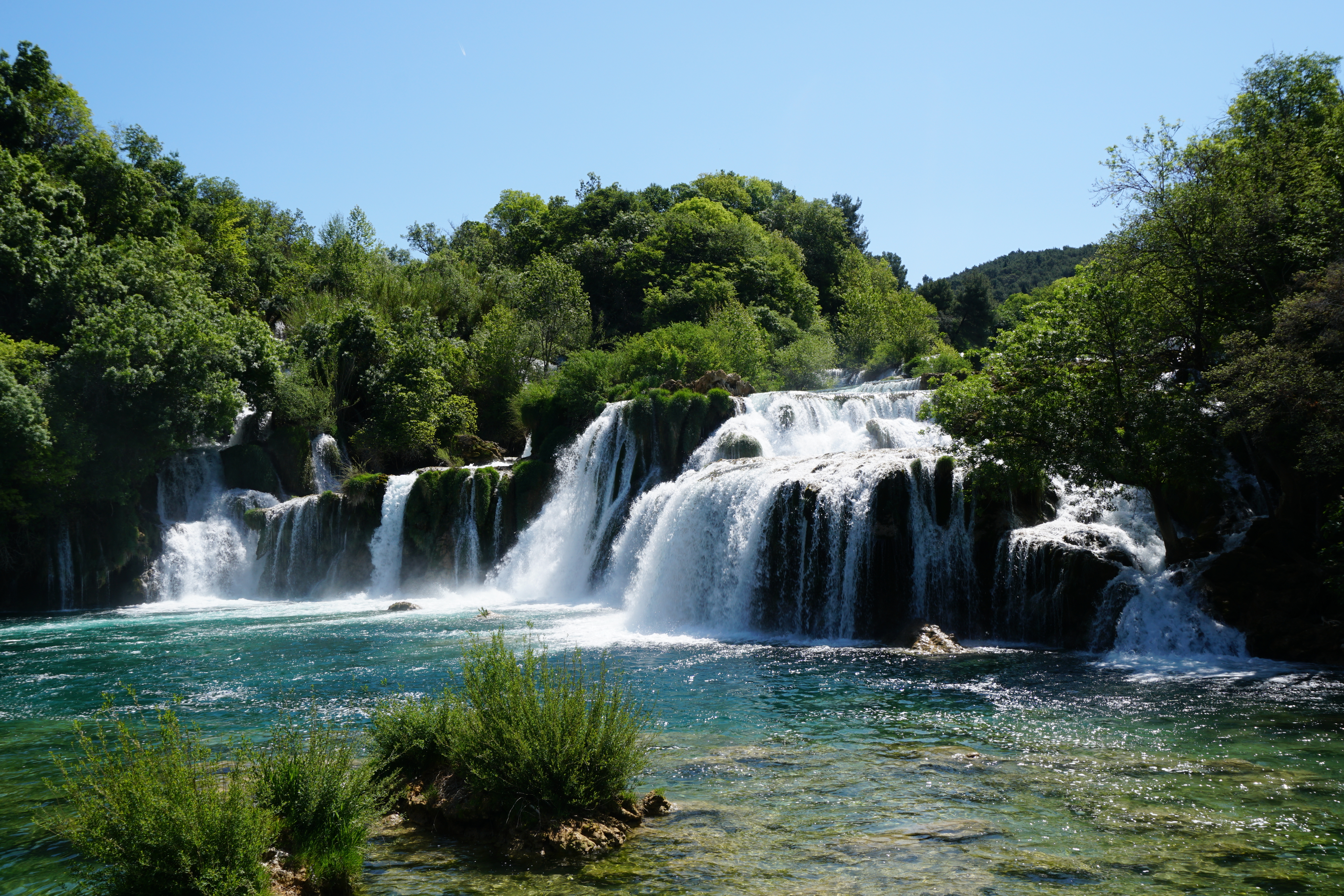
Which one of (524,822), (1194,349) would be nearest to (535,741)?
(524,822)

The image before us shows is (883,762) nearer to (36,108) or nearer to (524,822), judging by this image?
(524,822)

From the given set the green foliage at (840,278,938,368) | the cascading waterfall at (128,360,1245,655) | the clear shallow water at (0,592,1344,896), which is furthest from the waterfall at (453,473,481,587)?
the green foliage at (840,278,938,368)

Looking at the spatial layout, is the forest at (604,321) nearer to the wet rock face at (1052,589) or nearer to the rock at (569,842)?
the wet rock face at (1052,589)

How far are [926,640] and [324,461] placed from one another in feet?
89.6

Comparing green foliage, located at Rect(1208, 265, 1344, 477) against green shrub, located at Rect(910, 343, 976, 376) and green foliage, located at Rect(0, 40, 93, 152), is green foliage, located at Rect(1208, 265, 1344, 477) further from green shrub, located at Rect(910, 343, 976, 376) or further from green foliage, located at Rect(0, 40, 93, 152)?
green foliage, located at Rect(0, 40, 93, 152)

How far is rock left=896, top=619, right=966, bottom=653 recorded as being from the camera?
16.0 meters

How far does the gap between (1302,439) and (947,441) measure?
956 centimetres

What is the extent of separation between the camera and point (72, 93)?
39438mm

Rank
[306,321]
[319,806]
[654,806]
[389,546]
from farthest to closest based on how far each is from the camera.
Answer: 1. [306,321]
2. [389,546]
3. [654,806]
4. [319,806]

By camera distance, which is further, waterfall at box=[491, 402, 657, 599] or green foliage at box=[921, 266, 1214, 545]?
waterfall at box=[491, 402, 657, 599]

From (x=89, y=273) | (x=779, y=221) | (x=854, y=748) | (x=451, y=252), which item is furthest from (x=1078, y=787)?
(x=779, y=221)

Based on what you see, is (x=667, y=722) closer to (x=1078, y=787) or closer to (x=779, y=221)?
(x=1078, y=787)

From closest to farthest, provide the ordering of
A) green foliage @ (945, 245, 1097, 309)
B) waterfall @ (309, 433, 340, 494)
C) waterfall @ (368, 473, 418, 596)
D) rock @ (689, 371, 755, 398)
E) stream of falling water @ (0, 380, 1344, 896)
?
1. stream of falling water @ (0, 380, 1344, 896)
2. waterfall @ (368, 473, 418, 596)
3. rock @ (689, 371, 755, 398)
4. waterfall @ (309, 433, 340, 494)
5. green foliage @ (945, 245, 1097, 309)

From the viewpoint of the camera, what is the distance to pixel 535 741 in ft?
21.9
